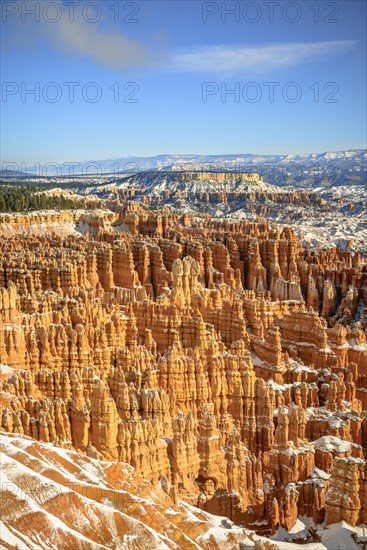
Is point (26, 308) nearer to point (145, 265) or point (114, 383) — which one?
point (114, 383)

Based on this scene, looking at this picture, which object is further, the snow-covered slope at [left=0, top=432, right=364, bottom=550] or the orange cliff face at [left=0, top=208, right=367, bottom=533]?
the orange cliff face at [left=0, top=208, right=367, bottom=533]

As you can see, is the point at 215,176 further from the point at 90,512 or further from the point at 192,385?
the point at 90,512

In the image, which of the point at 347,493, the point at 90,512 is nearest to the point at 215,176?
the point at 347,493

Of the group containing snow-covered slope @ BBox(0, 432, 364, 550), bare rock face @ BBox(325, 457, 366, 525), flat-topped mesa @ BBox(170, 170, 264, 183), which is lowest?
bare rock face @ BBox(325, 457, 366, 525)

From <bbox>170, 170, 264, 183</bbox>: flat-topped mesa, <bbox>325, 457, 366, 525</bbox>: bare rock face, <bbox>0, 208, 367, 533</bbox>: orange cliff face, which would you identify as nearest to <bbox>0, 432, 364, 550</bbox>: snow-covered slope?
<bbox>325, 457, 366, 525</bbox>: bare rock face

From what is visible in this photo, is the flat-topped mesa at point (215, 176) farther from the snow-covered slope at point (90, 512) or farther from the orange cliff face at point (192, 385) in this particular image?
the snow-covered slope at point (90, 512)

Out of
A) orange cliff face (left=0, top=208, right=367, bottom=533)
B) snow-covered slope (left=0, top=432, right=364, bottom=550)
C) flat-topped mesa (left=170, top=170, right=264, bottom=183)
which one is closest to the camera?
snow-covered slope (left=0, top=432, right=364, bottom=550)

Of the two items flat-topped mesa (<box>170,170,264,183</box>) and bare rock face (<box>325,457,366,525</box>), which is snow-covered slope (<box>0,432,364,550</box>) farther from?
flat-topped mesa (<box>170,170,264,183</box>)

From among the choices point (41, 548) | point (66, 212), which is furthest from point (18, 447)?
point (66, 212)
